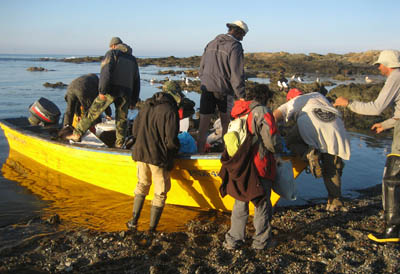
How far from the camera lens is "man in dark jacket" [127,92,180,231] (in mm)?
4805

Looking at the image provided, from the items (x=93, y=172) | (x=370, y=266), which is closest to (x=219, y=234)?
(x=370, y=266)

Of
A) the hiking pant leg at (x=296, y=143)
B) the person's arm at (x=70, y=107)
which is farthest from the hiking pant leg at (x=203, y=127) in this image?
the person's arm at (x=70, y=107)

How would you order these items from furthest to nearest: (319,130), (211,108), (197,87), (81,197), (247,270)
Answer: (197,87) < (81,197) < (211,108) < (319,130) < (247,270)

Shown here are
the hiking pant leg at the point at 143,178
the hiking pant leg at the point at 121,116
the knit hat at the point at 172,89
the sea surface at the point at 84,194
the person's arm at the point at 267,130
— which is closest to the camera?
the person's arm at the point at 267,130

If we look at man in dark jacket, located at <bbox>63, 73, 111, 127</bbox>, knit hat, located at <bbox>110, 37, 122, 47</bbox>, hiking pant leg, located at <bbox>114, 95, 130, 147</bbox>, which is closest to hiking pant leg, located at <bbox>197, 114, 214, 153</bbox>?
hiking pant leg, located at <bbox>114, 95, 130, 147</bbox>

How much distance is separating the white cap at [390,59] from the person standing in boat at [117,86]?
4042 mm

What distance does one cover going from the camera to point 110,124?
762cm

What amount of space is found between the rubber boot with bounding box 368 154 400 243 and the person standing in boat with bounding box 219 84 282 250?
54.5 inches

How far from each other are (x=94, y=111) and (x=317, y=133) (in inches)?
153

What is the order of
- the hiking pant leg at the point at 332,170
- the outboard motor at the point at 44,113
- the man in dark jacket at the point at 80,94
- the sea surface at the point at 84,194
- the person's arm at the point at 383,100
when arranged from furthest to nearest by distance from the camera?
the outboard motor at the point at 44,113 < the man in dark jacket at the point at 80,94 < the sea surface at the point at 84,194 < the hiking pant leg at the point at 332,170 < the person's arm at the point at 383,100

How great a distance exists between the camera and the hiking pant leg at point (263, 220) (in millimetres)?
4379

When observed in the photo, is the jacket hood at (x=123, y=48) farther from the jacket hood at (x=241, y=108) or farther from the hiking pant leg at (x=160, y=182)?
the jacket hood at (x=241, y=108)

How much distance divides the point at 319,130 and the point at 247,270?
7.35 feet

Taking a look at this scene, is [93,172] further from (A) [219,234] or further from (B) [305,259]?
(B) [305,259]
